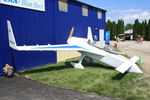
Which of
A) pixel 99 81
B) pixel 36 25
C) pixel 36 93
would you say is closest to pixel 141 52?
pixel 36 25

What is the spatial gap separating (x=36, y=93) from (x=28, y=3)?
755cm

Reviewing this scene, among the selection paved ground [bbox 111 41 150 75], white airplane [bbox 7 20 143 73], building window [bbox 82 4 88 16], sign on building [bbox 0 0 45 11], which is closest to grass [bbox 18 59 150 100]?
white airplane [bbox 7 20 143 73]

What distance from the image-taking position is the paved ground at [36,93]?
913 cm

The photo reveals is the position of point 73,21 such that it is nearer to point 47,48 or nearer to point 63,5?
point 63,5

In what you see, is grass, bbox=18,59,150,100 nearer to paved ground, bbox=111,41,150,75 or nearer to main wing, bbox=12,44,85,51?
main wing, bbox=12,44,85,51

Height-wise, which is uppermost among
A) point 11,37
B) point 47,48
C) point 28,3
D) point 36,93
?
point 28,3

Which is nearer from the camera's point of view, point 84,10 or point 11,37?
point 11,37

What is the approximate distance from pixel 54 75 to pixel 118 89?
4.56 metres

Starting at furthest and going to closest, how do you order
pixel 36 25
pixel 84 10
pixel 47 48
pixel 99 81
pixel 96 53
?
pixel 84 10 → pixel 36 25 → pixel 96 53 → pixel 47 48 → pixel 99 81

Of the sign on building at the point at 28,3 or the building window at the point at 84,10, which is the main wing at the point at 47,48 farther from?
the building window at the point at 84,10

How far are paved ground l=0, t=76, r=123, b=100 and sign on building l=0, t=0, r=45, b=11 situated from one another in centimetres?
523

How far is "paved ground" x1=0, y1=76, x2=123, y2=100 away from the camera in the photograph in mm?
9133

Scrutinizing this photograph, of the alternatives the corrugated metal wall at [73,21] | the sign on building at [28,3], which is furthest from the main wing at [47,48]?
the corrugated metal wall at [73,21]

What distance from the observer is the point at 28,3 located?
14.7 meters
